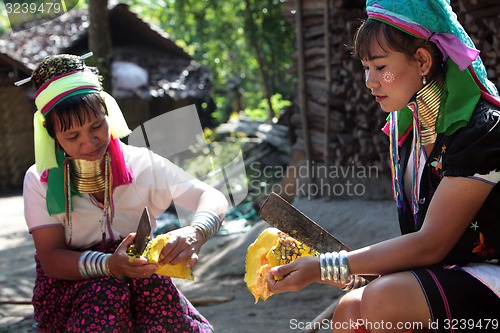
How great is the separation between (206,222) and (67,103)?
0.76 m

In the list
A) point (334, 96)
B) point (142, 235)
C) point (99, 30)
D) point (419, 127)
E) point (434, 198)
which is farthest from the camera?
point (99, 30)

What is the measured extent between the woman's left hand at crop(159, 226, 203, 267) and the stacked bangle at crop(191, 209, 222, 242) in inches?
3.0

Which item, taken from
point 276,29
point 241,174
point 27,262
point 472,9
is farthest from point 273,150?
point 472,9

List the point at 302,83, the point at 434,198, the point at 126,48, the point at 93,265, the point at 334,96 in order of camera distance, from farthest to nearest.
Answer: the point at 126,48 → the point at 302,83 → the point at 334,96 → the point at 93,265 → the point at 434,198

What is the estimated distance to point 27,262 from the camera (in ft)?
21.9

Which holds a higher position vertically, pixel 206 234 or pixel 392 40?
pixel 392 40

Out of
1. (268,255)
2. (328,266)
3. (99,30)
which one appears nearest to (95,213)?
(268,255)

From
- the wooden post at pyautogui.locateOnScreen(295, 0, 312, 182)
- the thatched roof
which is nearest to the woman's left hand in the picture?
the wooden post at pyautogui.locateOnScreen(295, 0, 312, 182)

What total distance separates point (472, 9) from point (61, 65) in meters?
3.62

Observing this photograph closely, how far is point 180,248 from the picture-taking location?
266 cm

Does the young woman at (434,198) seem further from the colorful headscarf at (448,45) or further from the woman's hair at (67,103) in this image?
the woman's hair at (67,103)

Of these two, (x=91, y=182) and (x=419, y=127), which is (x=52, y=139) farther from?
(x=419, y=127)

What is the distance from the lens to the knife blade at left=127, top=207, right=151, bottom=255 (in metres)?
2.62

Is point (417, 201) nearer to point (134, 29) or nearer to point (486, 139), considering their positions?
point (486, 139)
